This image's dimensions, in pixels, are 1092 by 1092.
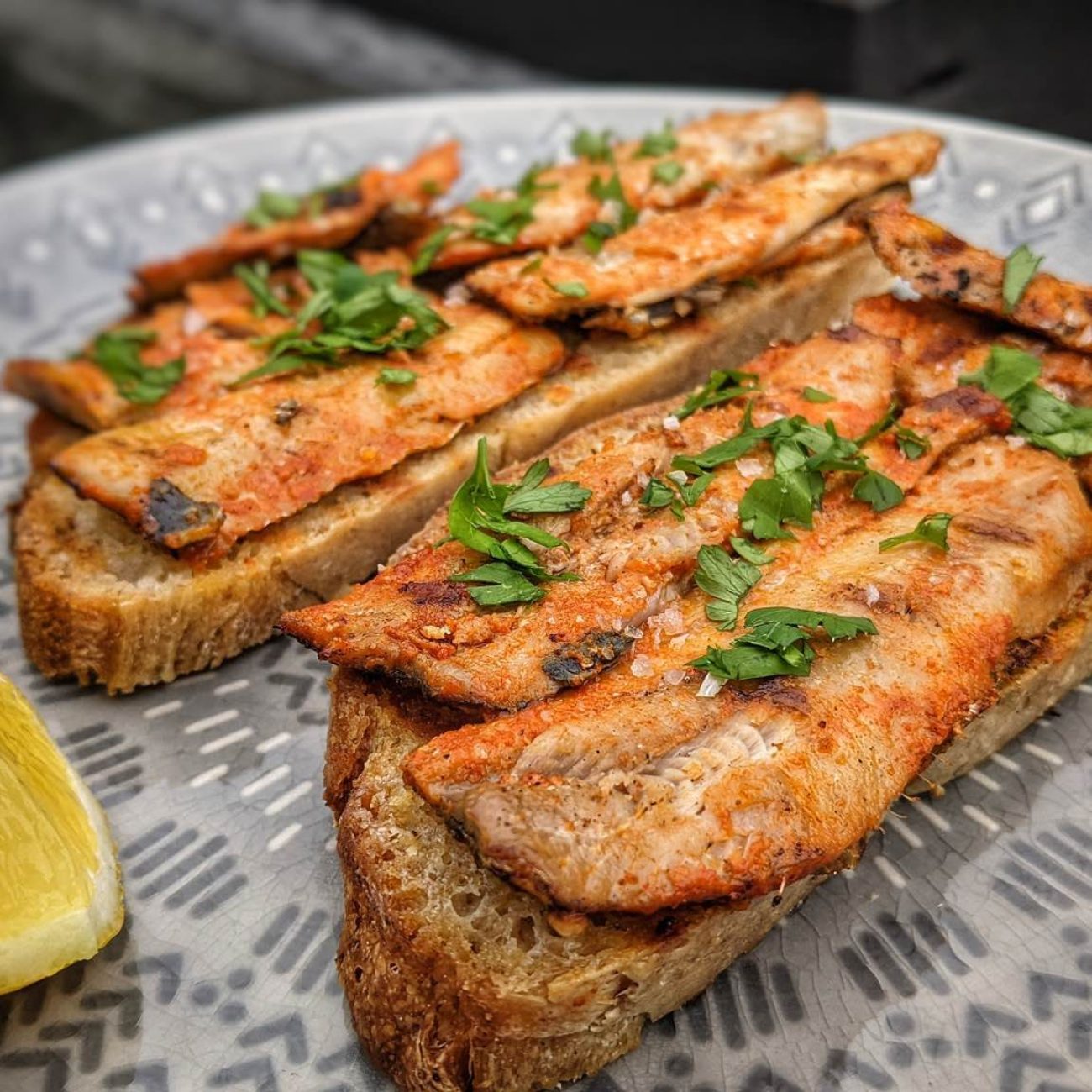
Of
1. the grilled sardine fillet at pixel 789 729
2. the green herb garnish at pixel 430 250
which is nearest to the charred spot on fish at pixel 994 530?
the grilled sardine fillet at pixel 789 729

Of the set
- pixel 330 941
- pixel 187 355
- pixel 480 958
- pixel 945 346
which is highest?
pixel 945 346

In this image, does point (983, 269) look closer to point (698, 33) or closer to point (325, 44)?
point (698, 33)

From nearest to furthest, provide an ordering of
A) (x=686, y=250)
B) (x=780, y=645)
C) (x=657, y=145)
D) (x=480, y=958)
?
(x=480, y=958) < (x=780, y=645) < (x=686, y=250) < (x=657, y=145)

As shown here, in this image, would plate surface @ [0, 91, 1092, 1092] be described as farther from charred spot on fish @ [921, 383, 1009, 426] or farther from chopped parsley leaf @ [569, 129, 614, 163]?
chopped parsley leaf @ [569, 129, 614, 163]

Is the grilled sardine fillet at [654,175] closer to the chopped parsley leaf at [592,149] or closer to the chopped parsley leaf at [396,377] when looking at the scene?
the chopped parsley leaf at [592,149]

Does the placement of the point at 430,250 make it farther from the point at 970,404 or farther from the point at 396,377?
the point at 970,404

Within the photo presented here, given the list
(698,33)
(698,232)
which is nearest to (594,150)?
(698,232)

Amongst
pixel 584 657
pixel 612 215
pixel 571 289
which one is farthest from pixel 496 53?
pixel 584 657
